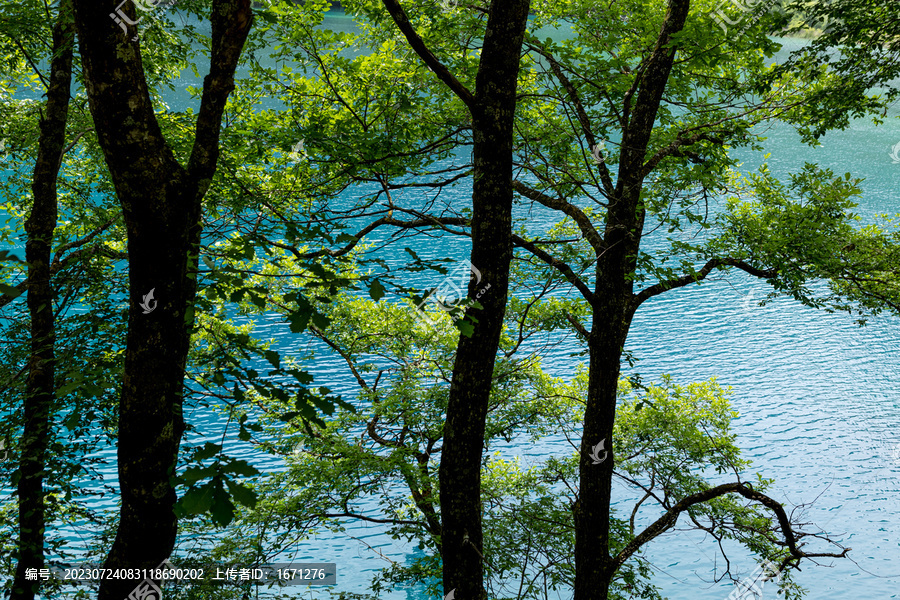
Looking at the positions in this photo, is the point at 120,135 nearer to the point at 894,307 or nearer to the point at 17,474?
the point at 17,474

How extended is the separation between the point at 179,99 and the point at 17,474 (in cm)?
3965

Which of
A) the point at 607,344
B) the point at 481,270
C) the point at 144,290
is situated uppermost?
the point at 607,344

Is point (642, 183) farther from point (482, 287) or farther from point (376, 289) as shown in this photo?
point (376, 289)

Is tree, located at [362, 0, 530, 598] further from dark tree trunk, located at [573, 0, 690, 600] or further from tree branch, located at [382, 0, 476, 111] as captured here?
dark tree trunk, located at [573, 0, 690, 600]

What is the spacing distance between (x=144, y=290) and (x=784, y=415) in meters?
19.7

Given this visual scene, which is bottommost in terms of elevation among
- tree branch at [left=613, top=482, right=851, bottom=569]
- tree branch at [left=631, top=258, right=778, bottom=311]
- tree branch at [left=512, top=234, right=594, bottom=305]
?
tree branch at [left=613, top=482, right=851, bottom=569]

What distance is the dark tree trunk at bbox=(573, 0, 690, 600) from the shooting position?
238 inches

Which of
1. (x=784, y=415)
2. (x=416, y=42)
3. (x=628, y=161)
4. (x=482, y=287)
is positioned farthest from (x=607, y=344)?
(x=784, y=415)

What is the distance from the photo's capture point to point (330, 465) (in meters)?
8.10

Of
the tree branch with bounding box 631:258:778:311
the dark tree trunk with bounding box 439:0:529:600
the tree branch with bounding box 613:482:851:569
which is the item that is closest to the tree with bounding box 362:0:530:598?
the dark tree trunk with bounding box 439:0:529:600

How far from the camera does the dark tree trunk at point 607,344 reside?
6055mm

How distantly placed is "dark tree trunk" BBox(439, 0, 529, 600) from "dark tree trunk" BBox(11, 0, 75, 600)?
3019 mm

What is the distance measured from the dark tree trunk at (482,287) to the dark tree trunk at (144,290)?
70.1 inches

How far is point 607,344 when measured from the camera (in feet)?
21.2
